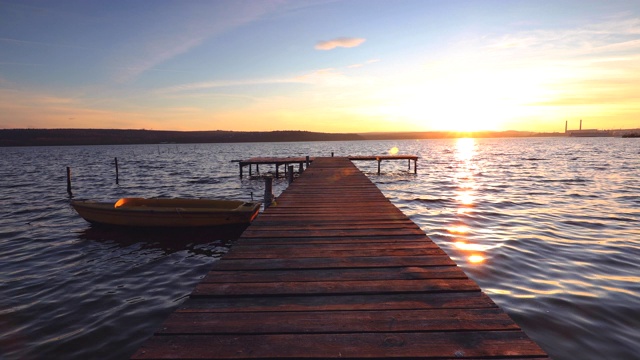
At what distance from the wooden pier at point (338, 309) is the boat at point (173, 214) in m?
6.20

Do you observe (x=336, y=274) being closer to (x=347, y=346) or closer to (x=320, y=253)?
(x=320, y=253)

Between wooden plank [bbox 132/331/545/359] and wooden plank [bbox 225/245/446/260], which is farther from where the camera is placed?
wooden plank [bbox 225/245/446/260]

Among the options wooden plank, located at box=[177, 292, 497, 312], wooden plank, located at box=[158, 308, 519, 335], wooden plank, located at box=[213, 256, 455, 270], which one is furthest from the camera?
wooden plank, located at box=[213, 256, 455, 270]

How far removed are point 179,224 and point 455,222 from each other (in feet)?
33.0

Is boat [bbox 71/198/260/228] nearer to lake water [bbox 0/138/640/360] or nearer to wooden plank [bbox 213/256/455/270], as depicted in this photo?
lake water [bbox 0/138/640/360]

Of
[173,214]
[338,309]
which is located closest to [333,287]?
[338,309]

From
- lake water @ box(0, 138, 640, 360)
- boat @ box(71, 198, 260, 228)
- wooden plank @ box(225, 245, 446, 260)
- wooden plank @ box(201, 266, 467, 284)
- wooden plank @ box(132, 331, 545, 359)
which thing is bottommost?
lake water @ box(0, 138, 640, 360)

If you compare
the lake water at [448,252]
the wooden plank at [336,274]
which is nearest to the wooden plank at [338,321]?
the wooden plank at [336,274]

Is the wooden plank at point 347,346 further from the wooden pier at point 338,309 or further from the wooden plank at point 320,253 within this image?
the wooden plank at point 320,253

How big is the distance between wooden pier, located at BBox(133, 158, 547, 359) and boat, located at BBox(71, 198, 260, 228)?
20.3ft

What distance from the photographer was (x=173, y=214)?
11508 mm

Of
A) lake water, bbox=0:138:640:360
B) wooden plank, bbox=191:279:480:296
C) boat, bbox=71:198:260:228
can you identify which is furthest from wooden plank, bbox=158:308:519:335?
boat, bbox=71:198:260:228

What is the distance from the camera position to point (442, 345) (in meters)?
2.54

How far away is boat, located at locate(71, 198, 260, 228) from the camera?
11414 mm
